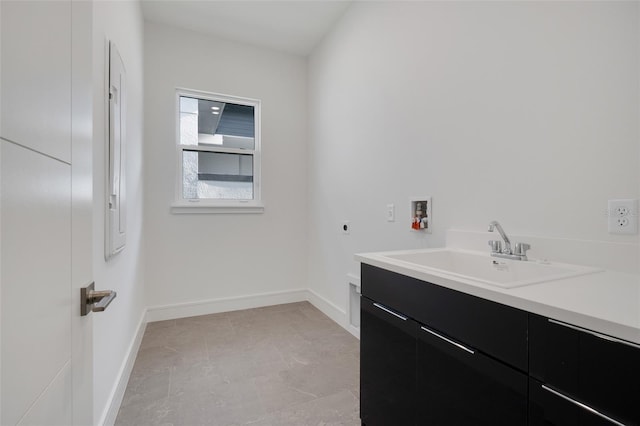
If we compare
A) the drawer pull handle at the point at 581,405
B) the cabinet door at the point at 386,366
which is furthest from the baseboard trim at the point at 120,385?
the drawer pull handle at the point at 581,405

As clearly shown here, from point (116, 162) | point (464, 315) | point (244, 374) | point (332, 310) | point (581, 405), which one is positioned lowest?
point (244, 374)

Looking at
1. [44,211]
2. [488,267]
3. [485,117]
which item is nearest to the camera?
[44,211]

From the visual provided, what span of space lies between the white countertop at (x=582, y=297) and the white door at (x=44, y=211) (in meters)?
1.06

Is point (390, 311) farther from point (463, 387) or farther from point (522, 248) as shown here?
point (522, 248)

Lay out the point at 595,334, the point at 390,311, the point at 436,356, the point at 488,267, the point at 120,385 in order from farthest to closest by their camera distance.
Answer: the point at 120,385 < the point at 488,267 < the point at 390,311 < the point at 436,356 < the point at 595,334

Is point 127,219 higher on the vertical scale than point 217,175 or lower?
lower

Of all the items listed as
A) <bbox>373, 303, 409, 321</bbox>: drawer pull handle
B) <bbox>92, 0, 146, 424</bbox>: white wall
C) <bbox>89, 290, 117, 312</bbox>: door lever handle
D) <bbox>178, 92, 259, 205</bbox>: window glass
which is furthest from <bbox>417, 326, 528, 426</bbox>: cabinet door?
<bbox>178, 92, 259, 205</bbox>: window glass

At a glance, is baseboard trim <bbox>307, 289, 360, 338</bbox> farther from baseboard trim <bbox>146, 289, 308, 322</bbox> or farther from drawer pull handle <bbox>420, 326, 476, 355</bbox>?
→ drawer pull handle <bbox>420, 326, 476, 355</bbox>

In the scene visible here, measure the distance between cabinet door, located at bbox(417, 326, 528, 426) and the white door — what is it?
105cm

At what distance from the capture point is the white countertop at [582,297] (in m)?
0.68

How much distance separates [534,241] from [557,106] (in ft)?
1.95

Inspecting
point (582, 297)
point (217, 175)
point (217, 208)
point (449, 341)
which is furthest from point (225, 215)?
point (582, 297)

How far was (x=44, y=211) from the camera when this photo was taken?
52cm

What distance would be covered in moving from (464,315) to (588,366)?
1.10ft
